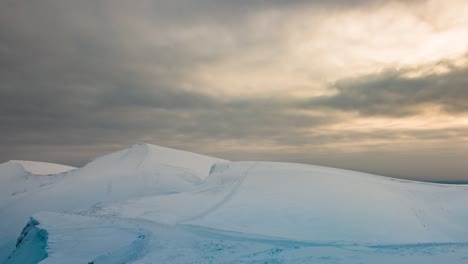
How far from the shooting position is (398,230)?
479 inches

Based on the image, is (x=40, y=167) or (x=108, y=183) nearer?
(x=108, y=183)

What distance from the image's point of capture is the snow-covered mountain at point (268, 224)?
9734mm

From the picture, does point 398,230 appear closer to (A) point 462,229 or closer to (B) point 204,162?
(A) point 462,229

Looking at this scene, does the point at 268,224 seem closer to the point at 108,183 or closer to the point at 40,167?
the point at 108,183

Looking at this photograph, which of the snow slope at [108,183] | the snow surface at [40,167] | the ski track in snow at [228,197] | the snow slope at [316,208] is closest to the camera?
the snow slope at [316,208]

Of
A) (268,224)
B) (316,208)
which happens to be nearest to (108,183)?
(268,224)

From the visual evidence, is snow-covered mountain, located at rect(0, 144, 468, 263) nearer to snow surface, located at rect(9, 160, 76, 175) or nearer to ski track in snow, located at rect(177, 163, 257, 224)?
ski track in snow, located at rect(177, 163, 257, 224)

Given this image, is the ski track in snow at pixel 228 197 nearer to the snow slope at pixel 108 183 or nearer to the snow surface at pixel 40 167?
the snow slope at pixel 108 183

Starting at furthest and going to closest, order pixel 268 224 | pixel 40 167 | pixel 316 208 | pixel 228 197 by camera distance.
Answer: pixel 40 167 < pixel 228 197 < pixel 316 208 < pixel 268 224

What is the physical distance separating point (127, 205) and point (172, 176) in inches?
462

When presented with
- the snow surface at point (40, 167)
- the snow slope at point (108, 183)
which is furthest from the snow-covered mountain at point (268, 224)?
the snow surface at point (40, 167)

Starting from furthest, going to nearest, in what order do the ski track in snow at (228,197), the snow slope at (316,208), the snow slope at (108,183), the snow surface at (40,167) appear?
1. the snow surface at (40,167)
2. the snow slope at (108,183)
3. the ski track in snow at (228,197)
4. the snow slope at (316,208)

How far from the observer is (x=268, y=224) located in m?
12.8

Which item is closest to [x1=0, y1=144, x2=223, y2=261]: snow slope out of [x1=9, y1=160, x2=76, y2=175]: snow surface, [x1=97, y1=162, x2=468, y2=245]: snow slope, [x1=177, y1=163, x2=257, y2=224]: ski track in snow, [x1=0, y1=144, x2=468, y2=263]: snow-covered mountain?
[x1=9, y1=160, x2=76, y2=175]: snow surface
